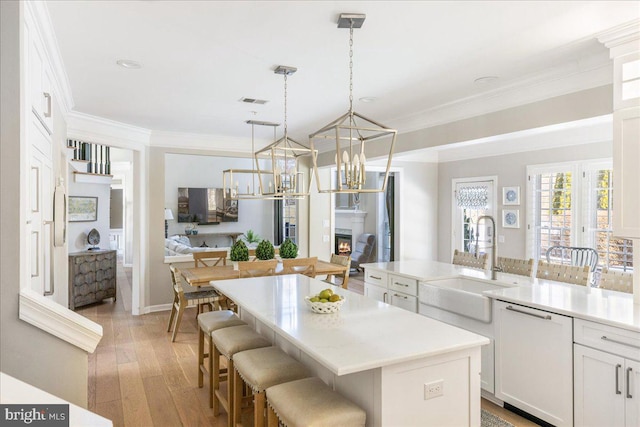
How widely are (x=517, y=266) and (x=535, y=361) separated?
1.41 meters

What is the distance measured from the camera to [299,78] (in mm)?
3416

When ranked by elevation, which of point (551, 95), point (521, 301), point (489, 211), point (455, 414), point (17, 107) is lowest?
point (455, 414)

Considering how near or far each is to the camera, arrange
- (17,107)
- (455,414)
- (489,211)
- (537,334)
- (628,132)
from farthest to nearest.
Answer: (489,211) → (537,334) → (628,132) → (455,414) → (17,107)

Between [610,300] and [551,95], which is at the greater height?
[551,95]

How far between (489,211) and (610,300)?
4284mm

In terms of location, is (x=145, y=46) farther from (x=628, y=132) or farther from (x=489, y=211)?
(x=489, y=211)

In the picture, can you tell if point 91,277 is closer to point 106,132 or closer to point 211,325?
point 106,132

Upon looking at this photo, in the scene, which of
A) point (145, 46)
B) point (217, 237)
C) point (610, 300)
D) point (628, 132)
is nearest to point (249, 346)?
point (145, 46)

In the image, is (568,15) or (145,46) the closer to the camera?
(568,15)

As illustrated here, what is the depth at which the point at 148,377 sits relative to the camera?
3639 mm

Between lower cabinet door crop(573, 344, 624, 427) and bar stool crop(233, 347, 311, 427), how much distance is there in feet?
5.42

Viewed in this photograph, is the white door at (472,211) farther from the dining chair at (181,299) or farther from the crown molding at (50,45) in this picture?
the crown molding at (50,45)

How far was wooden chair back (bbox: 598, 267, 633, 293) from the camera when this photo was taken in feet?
10.1

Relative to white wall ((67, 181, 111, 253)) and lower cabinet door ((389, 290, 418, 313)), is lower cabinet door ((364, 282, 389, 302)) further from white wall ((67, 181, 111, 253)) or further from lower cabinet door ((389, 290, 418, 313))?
white wall ((67, 181, 111, 253))
